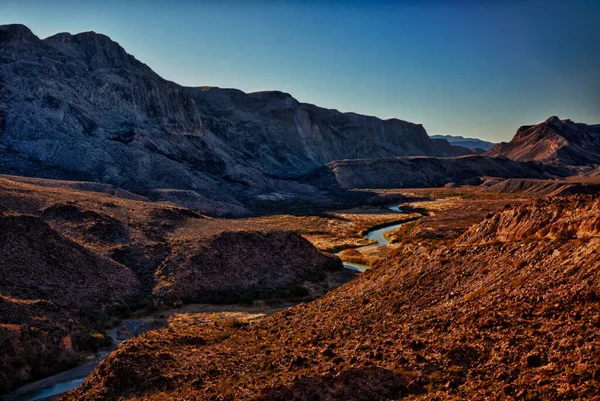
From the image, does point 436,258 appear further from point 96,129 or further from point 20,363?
point 96,129

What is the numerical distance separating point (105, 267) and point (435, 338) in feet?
103

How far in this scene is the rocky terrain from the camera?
1117 inches

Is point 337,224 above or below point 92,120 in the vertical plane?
below

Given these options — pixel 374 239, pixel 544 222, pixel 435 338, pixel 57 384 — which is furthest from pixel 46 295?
pixel 374 239

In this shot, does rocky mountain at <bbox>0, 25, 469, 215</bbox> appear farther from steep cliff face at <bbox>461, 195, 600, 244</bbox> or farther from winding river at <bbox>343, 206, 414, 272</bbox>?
steep cliff face at <bbox>461, 195, 600, 244</bbox>

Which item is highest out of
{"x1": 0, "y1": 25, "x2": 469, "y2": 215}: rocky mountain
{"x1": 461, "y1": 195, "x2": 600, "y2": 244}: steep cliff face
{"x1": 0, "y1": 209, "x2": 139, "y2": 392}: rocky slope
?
{"x1": 0, "y1": 25, "x2": 469, "y2": 215}: rocky mountain

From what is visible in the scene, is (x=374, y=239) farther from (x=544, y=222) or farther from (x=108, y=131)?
(x=108, y=131)

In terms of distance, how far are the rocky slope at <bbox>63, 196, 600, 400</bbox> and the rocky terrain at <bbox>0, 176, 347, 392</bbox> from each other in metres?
7.82

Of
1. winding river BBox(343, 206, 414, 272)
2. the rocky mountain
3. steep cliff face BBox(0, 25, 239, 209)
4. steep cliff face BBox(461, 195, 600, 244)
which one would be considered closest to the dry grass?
winding river BBox(343, 206, 414, 272)

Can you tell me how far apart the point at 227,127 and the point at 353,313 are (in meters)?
Answer: 181

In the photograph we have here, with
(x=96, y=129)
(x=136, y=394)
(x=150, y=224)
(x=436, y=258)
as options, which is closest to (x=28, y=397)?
(x=136, y=394)

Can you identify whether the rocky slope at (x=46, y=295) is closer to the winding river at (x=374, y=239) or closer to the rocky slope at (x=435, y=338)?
the rocky slope at (x=435, y=338)

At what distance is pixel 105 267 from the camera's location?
41.0m

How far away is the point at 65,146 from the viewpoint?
11188 cm
